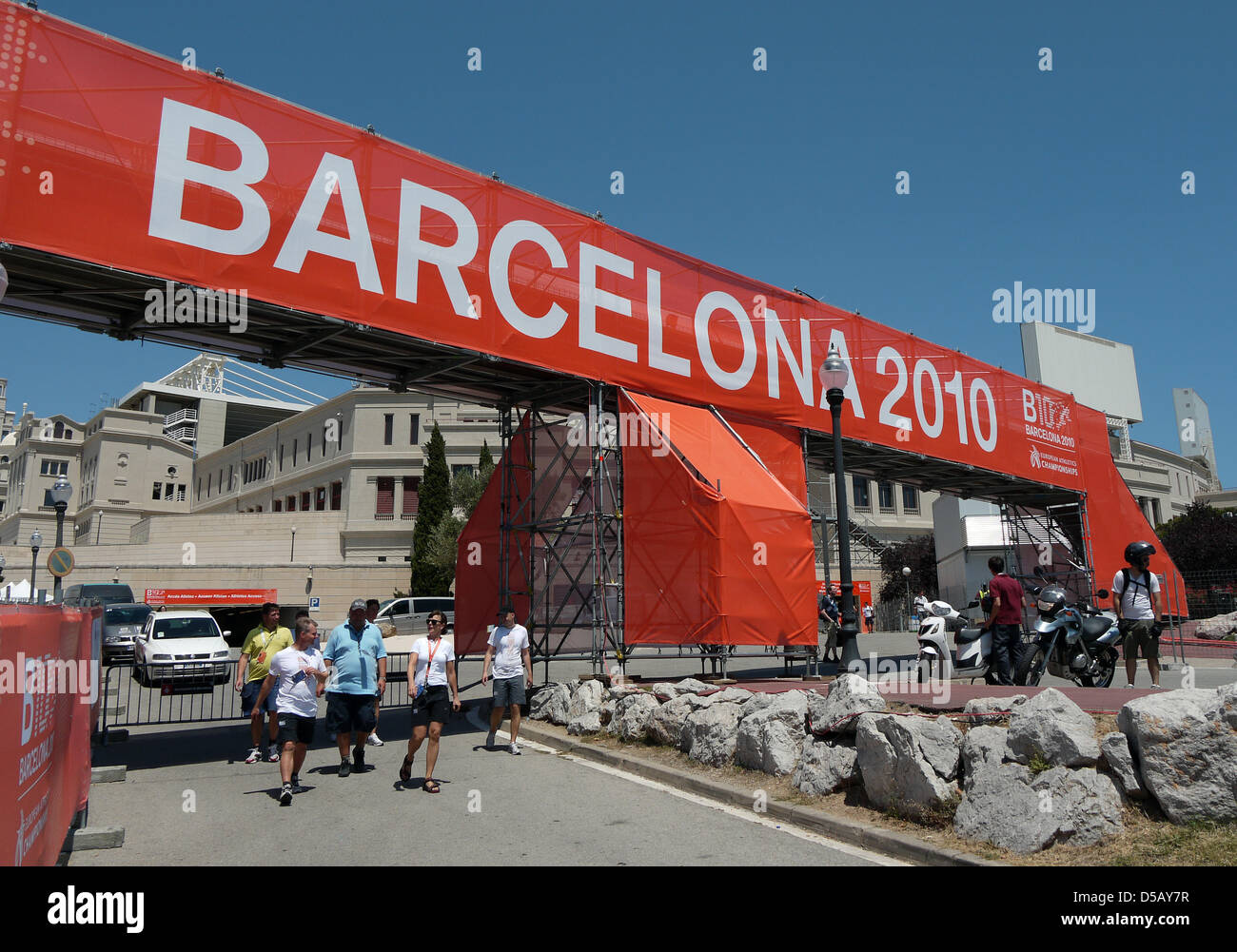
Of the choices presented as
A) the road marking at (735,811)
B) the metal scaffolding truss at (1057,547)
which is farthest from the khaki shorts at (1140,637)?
the metal scaffolding truss at (1057,547)

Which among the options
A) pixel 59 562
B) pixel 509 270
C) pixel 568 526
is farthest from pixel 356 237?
pixel 59 562

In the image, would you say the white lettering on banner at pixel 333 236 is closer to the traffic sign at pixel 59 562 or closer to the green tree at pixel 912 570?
the traffic sign at pixel 59 562

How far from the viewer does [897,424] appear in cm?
2041

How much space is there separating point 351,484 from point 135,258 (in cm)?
4266

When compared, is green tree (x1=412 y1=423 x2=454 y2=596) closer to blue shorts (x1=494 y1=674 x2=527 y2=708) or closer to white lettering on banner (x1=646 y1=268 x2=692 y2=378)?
white lettering on banner (x1=646 y1=268 x2=692 y2=378)

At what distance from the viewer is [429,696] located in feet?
29.7

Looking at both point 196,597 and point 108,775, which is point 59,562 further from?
point 196,597

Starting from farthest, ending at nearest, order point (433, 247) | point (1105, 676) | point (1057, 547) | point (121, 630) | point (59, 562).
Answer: point (1057, 547) → point (121, 630) → point (59, 562) → point (433, 247) → point (1105, 676)

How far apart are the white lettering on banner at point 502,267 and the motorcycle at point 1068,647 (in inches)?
293

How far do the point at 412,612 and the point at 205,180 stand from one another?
2521 centimetres

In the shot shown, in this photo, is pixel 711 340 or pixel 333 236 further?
pixel 711 340

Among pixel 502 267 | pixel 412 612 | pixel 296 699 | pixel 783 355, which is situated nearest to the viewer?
pixel 296 699
